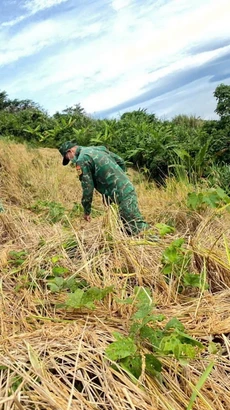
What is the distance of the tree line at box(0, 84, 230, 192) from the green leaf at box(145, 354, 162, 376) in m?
6.13

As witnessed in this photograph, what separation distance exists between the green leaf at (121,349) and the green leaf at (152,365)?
0.23 ft

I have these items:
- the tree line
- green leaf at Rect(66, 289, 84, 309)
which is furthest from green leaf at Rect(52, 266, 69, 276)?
the tree line

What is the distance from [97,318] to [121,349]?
0.42 metres

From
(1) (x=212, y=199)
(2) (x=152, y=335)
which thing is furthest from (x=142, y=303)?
(1) (x=212, y=199)

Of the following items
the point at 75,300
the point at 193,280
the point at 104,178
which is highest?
the point at 104,178

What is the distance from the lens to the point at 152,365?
6.17 feet

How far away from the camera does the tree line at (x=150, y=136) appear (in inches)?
420

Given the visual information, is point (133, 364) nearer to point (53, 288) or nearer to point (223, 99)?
point (53, 288)

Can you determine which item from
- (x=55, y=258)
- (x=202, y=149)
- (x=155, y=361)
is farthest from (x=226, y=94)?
(x=155, y=361)

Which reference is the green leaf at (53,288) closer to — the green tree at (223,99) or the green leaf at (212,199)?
the green leaf at (212,199)

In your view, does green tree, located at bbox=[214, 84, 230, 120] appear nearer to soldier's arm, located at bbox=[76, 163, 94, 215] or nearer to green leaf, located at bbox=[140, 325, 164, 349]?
soldier's arm, located at bbox=[76, 163, 94, 215]

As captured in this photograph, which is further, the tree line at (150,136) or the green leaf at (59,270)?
the tree line at (150,136)

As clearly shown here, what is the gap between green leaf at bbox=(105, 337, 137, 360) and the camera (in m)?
1.86

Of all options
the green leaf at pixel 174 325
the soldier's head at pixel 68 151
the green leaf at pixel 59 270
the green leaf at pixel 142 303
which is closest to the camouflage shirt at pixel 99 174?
the soldier's head at pixel 68 151
